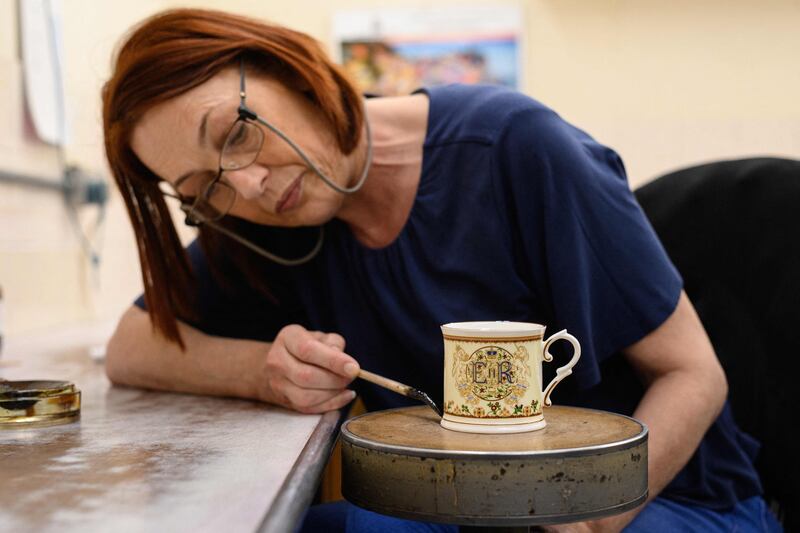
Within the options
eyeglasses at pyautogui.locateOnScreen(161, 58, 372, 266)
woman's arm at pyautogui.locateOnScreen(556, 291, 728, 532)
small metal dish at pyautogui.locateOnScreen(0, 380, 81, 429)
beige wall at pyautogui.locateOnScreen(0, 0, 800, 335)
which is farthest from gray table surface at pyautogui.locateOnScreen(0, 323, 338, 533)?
beige wall at pyautogui.locateOnScreen(0, 0, 800, 335)

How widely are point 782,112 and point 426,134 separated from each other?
212 centimetres

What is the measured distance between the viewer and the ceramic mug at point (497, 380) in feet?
2.57

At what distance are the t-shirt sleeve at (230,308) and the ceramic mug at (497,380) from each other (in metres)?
0.65

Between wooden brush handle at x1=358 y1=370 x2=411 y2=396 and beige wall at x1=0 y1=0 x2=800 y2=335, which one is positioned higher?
beige wall at x1=0 y1=0 x2=800 y2=335

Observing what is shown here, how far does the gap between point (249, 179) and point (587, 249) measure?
0.43 m

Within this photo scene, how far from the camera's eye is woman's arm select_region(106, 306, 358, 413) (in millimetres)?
1059

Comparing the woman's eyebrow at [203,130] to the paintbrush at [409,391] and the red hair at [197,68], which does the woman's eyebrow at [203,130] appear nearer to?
the red hair at [197,68]

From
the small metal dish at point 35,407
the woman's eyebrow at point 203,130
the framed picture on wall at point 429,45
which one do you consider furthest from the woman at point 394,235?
the framed picture on wall at point 429,45

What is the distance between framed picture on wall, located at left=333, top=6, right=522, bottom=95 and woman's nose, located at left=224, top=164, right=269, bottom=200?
6.50ft

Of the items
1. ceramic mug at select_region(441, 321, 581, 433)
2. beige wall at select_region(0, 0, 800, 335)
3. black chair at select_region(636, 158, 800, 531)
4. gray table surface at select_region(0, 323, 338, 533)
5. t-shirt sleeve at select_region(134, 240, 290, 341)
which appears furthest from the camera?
beige wall at select_region(0, 0, 800, 335)

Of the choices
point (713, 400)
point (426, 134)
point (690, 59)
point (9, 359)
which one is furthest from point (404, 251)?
point (690, 59)

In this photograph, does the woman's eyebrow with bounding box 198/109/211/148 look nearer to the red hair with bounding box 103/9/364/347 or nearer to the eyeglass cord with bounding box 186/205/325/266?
the red hair with bounding box 103/9/364/347

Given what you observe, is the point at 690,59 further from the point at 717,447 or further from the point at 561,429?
the point at 561,429

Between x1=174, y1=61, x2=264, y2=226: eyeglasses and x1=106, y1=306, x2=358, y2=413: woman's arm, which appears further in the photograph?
x1=174, y1=61, x2=264, y2=226: eyeglasses
